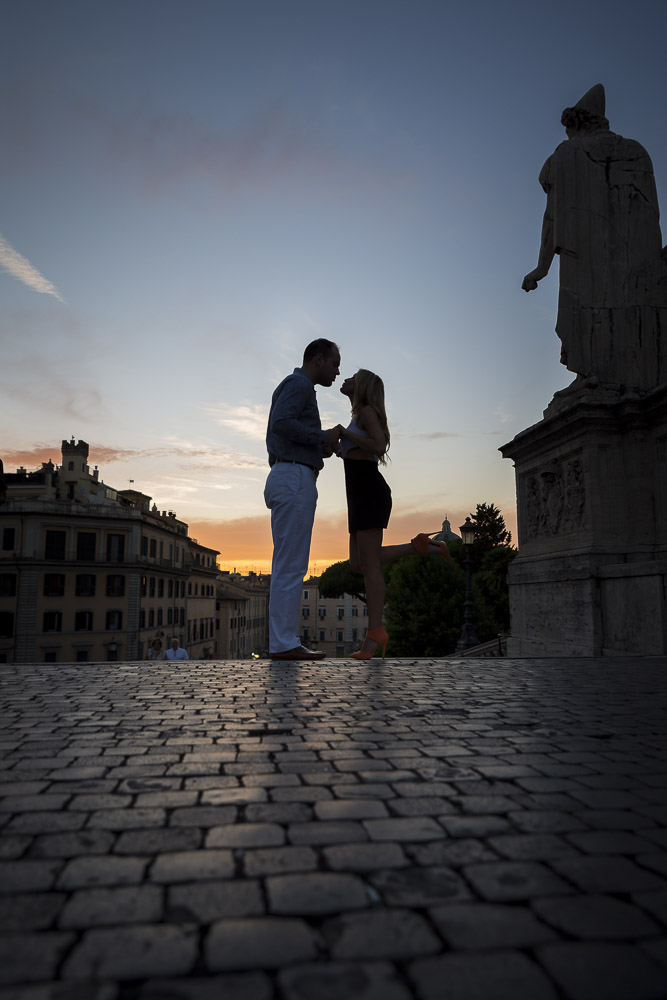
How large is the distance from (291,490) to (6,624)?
51.9 m

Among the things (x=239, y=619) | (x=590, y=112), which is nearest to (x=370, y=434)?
(x=590, y=112)

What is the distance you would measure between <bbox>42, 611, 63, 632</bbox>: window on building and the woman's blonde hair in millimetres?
51568

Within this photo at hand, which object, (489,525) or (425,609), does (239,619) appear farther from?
(425,609)

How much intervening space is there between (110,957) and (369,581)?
5.13m

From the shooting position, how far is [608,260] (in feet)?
31.0

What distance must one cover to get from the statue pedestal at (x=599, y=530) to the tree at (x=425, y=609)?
2735 centimetres

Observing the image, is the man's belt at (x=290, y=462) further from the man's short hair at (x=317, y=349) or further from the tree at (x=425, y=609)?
the tree at (x=425, y=609)

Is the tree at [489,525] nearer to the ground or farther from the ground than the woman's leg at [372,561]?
farther from the ground

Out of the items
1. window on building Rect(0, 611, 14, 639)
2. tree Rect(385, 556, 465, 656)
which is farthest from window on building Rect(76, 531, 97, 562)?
tree Rect(385, 556, 465, 656)

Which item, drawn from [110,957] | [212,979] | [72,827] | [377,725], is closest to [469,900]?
[212,979]

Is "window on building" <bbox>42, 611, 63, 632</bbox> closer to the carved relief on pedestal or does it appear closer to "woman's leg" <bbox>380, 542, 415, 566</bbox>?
the carved relief on pedestal

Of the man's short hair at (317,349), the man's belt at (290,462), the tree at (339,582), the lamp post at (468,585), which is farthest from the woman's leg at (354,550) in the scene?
the tree at (339,582)

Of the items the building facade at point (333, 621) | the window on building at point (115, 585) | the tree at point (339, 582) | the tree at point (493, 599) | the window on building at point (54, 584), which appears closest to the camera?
the tree at point (493, 599)

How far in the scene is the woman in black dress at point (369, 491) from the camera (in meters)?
6.17
